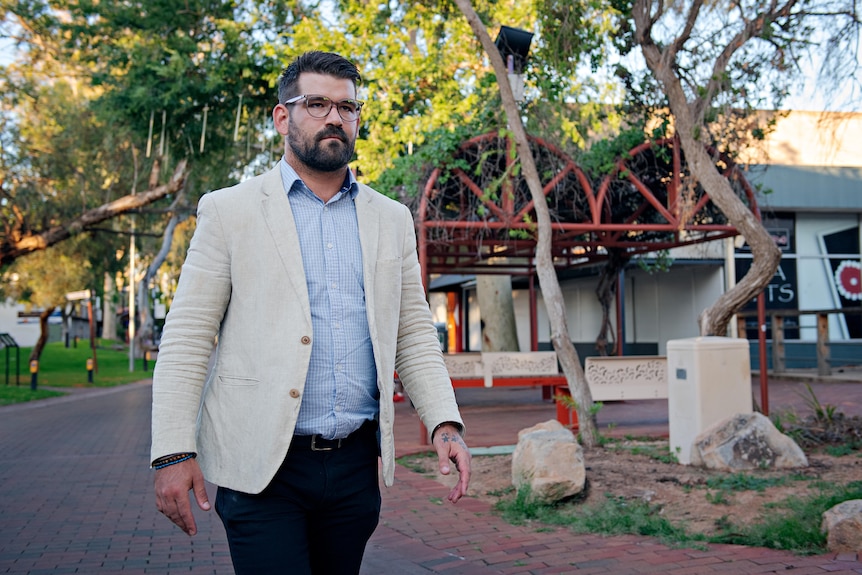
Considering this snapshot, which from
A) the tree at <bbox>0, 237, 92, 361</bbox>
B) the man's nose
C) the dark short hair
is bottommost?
the man's nose

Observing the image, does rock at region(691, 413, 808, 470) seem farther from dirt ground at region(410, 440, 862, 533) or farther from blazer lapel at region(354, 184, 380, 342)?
blazer lapel at region(354, 184, 380, 342)

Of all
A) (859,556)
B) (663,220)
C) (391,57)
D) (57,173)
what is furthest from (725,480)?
(57,173)

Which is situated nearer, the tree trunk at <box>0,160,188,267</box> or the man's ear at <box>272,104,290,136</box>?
the man's ear at <box>272,104,290,136</box>

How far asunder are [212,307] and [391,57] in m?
15.6

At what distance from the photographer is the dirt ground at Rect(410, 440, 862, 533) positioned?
599 cm

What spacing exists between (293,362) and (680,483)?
17.1 ft

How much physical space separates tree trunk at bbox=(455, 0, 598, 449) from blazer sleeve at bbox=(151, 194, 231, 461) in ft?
22.9

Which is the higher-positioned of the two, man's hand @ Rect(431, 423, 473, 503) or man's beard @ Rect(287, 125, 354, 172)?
man's beard @ Rect(287, 125, 354, 172)

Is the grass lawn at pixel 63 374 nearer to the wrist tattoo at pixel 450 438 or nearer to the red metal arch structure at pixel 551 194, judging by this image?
the red metal arch structure at pixel 551 194

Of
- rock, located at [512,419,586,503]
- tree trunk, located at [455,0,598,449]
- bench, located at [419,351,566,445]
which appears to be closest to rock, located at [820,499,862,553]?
rock, located at [512,419,586,503]

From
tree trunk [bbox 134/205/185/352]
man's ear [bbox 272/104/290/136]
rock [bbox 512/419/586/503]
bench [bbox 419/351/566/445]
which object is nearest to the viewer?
man's ear [bbox 272/104/290/136]

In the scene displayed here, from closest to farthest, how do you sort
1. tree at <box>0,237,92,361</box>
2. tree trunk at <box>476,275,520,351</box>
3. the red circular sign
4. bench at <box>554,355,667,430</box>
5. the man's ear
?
the man's ear → bench at <box>554,355,667,430</box> → tree trunk at <box>476,275,520,351</box> → the red circular sign → tree at <box>0,237,92,361</box>

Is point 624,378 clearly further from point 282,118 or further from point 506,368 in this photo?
point 282,118

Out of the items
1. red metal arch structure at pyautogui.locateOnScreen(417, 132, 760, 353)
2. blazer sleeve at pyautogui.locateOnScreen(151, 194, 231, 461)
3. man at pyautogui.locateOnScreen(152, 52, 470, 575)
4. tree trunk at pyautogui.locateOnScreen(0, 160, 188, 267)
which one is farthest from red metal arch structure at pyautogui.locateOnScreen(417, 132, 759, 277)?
tree trunk at pyautogui.locateOnScreen(0, 160, 188, 267)
